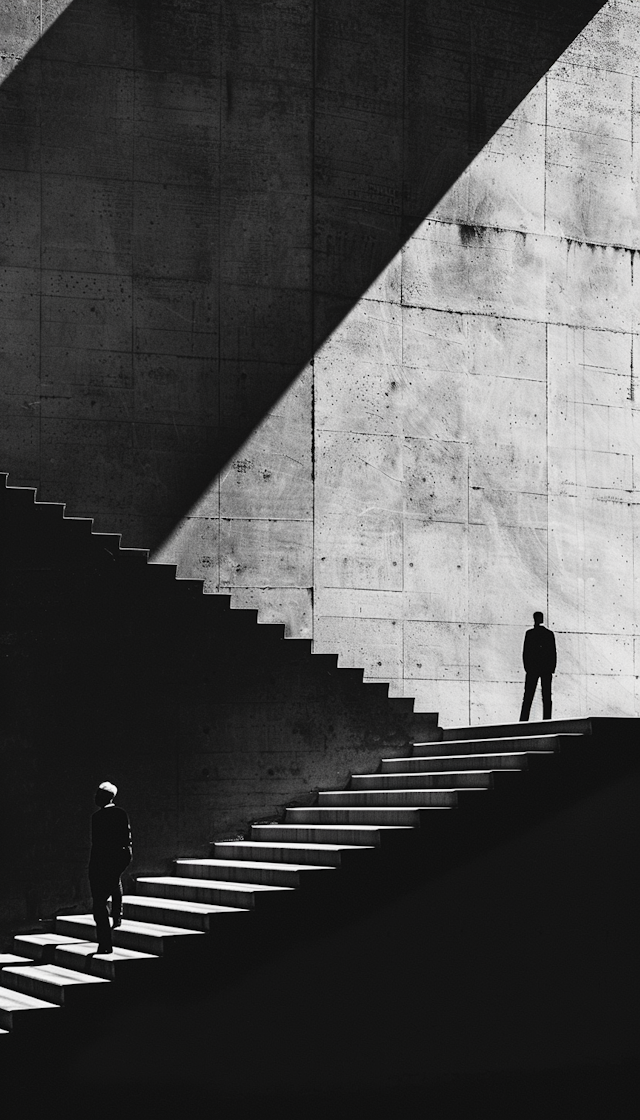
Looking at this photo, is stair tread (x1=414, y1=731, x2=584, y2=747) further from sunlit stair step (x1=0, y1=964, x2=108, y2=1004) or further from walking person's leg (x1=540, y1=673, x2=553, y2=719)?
sunlit stair step (x1=0, y1=964, x2=108, y2=1004)

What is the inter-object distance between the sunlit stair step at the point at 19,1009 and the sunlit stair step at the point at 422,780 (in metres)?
3.49

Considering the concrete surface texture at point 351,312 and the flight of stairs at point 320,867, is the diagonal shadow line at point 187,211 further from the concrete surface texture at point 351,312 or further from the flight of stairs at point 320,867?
the flight of stairs at point 320,867

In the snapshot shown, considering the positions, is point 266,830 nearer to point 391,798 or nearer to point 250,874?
point 391,798

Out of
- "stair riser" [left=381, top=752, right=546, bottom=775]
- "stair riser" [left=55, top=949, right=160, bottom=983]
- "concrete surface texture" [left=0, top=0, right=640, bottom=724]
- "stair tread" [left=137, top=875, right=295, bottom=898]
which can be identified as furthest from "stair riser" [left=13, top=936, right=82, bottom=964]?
"concrete surface texture" [left=0, top=0, right=640, bottom=724]

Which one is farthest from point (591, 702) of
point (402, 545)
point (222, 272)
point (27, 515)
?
point (27, 515)

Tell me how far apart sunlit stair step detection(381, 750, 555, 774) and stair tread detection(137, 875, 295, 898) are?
2.02 metres

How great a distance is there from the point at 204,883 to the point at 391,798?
5.64ft

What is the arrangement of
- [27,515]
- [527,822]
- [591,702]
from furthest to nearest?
[591,702] < [27,515] < [527,822]

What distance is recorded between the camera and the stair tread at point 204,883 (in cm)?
1134

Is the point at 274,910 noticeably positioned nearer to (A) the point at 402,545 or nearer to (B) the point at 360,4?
(A) the point at 402,545

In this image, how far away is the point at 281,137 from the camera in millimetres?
17062

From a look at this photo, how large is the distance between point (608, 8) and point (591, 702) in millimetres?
8558

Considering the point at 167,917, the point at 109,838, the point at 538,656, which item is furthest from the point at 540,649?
the point at 109,838

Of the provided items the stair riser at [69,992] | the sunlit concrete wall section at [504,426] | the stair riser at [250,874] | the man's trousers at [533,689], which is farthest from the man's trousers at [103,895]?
the sunlit concrete wall section at [504,426]
